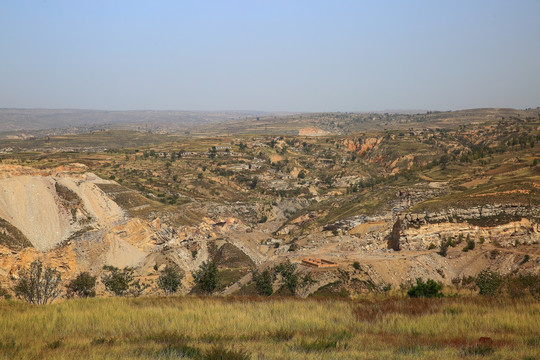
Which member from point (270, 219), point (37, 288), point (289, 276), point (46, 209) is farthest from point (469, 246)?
point (46, 209)

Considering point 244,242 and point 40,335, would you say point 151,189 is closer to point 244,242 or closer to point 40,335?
point 244,242

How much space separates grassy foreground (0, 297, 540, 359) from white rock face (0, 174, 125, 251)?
42488mm

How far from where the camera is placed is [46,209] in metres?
53.2

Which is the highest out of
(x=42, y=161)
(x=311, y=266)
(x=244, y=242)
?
(x=42, y=161)

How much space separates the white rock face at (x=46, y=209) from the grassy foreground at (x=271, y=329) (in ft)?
139

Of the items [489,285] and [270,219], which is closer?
[489,285]

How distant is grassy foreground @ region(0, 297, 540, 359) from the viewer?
317 inches

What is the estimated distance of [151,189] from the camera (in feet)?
268

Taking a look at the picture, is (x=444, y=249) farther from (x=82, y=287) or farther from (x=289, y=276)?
(x=82, y=287)

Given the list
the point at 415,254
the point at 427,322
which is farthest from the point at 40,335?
the point at 415,254

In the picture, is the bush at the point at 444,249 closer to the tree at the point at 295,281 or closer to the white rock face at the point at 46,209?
the tree at the point at 295,281

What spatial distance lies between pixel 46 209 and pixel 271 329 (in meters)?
52.1

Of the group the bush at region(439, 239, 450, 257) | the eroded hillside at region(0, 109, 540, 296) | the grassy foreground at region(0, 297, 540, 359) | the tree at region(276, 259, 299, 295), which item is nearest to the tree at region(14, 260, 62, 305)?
the eroded hillside at region(0, 109, 540, 296)

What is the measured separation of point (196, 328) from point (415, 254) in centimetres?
4007
